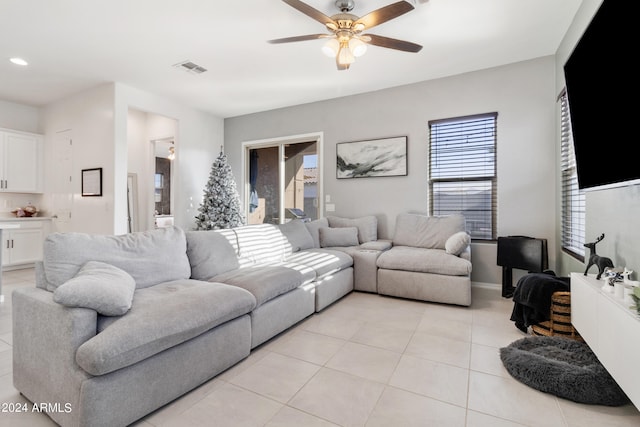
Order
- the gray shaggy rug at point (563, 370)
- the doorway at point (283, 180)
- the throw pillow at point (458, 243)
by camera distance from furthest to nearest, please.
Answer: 1. the doorway at point (283, 180)
2. the throw pillow at point (458, 243)
3. the gray shaggy rug at point (563, 370)

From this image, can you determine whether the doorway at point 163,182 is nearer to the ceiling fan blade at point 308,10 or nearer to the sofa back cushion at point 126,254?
the sofa back cushion at point 126,254

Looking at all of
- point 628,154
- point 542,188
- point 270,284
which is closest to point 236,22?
point 270,284

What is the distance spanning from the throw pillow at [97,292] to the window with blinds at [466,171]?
3845 mm

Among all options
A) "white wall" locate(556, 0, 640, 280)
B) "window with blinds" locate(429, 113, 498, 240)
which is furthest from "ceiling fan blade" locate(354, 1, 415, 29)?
"window with blinds" locate(429, 113, 498, 240)

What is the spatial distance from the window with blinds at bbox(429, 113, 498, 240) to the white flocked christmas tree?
10.3 ft

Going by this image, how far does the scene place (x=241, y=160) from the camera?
6.07 meters

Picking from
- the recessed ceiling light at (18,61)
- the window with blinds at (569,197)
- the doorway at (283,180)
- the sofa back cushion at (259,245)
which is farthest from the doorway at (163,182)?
the window with blinds at (569,197)

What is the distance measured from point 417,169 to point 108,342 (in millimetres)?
4020

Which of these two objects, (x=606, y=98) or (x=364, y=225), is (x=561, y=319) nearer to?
(x=606, y=98)

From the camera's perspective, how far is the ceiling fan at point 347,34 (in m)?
2.42

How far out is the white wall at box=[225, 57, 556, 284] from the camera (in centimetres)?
370

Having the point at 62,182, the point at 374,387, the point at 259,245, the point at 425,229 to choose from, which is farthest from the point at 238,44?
the point at 62,182

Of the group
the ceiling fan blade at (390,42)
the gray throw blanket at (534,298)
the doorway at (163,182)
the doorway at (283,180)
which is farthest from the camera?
the doorway at (163,182)

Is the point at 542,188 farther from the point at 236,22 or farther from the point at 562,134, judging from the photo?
the point at 236,22
